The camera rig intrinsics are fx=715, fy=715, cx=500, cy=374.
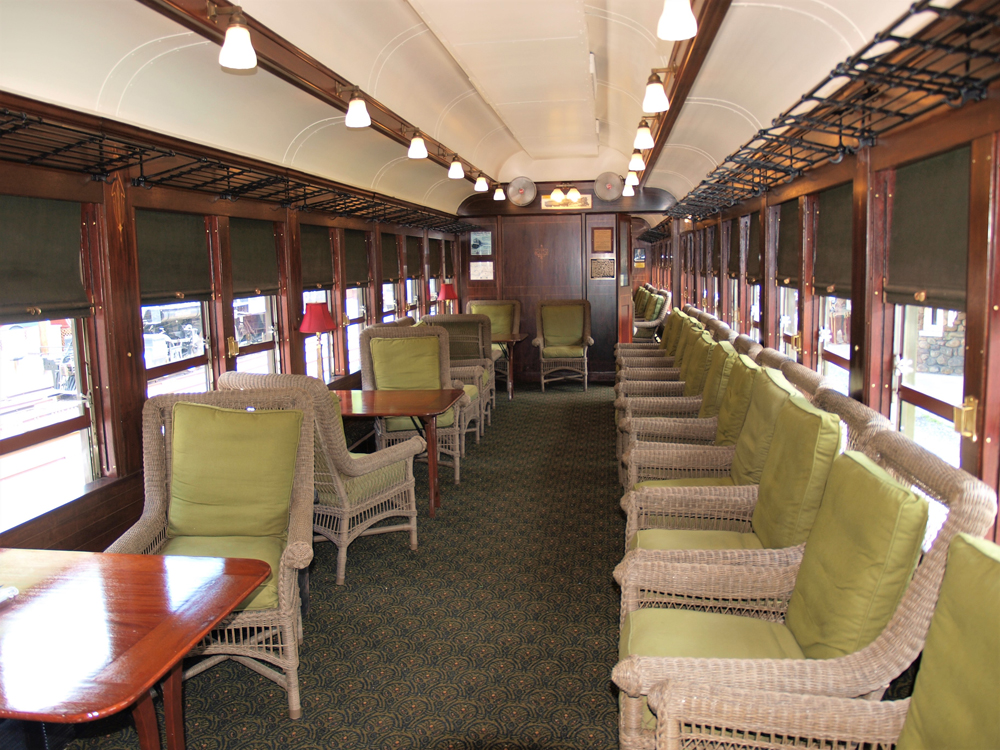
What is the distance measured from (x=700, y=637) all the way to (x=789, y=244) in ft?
12.5

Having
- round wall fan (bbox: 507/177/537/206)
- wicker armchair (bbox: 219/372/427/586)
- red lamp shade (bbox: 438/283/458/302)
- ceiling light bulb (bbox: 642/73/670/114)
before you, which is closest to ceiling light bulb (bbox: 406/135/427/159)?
ceiling light bulb (bbox: 642/73/670/114)

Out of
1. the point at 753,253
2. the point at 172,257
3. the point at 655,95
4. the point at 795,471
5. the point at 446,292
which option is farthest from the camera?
the point at 446,292

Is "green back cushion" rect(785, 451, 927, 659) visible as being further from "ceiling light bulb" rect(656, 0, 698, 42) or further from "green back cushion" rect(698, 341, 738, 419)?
"green back cushion" rect(698, 341, 738, 419)

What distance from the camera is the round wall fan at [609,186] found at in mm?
10305

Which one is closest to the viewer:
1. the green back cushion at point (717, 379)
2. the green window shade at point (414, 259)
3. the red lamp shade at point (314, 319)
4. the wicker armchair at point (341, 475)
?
the wicker armchair at point (341, 475)

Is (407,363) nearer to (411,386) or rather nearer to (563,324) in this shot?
(411,386)

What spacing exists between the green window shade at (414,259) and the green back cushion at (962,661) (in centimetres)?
865

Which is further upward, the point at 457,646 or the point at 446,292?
the point at 446,292

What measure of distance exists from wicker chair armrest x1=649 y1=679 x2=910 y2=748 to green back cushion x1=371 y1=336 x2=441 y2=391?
428 centimetres

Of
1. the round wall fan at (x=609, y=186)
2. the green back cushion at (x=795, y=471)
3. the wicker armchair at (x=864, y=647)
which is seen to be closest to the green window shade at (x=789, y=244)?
the green back cushion at (x=795, y=471)

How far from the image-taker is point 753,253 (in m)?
6.63

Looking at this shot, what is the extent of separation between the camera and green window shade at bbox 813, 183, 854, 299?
13.5 ft

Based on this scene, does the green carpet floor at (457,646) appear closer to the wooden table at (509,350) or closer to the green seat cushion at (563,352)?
the wooden table at (509,350)

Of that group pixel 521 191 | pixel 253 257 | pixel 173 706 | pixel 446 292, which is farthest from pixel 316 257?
pixel 173 706
